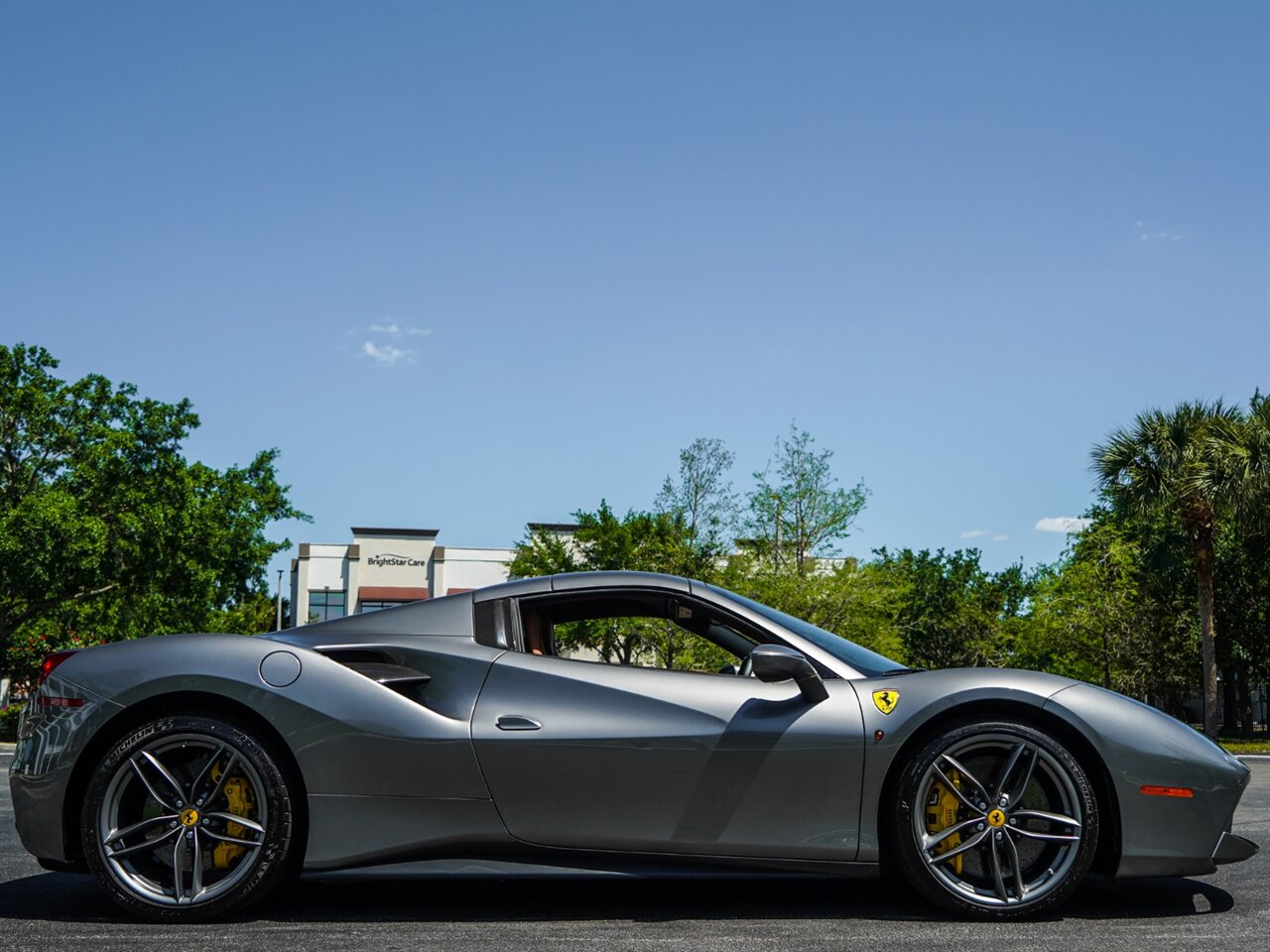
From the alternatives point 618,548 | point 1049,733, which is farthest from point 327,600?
point 1049,733

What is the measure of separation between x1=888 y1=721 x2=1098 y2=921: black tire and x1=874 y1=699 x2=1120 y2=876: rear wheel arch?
35mm

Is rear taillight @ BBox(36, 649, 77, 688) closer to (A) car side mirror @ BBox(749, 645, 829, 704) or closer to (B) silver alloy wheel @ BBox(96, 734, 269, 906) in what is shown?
(B) silver alloy wheel @ BBox(96, 734, 269, 906)

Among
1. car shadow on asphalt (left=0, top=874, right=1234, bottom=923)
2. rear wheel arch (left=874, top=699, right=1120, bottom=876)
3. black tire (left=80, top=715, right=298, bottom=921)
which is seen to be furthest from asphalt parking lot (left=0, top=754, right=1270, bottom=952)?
rear wheel arch (left=874, top=699, right=1120, bottom=876)

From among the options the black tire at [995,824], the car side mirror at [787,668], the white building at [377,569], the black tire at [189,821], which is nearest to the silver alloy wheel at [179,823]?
the black tire at [189,821]

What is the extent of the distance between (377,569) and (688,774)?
67986mm

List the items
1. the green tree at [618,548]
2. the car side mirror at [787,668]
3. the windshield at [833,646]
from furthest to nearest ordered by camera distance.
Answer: the green tree at [618,548] → the windshield at [833,646] → the car side mirror at [787,668]

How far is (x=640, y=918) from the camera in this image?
13.7ft

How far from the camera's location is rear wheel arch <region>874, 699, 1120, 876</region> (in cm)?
416

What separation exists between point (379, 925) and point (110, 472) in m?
28.6

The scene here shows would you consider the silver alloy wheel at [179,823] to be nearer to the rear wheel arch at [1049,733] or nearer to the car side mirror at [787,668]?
the car side mirror at [787,668]

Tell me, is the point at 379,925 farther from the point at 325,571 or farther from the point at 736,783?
the point at 325,571

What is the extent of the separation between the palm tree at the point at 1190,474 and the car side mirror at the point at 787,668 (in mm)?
25935

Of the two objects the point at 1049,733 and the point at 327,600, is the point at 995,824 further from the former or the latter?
the point at 327,600

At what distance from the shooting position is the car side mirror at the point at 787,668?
4.10m
